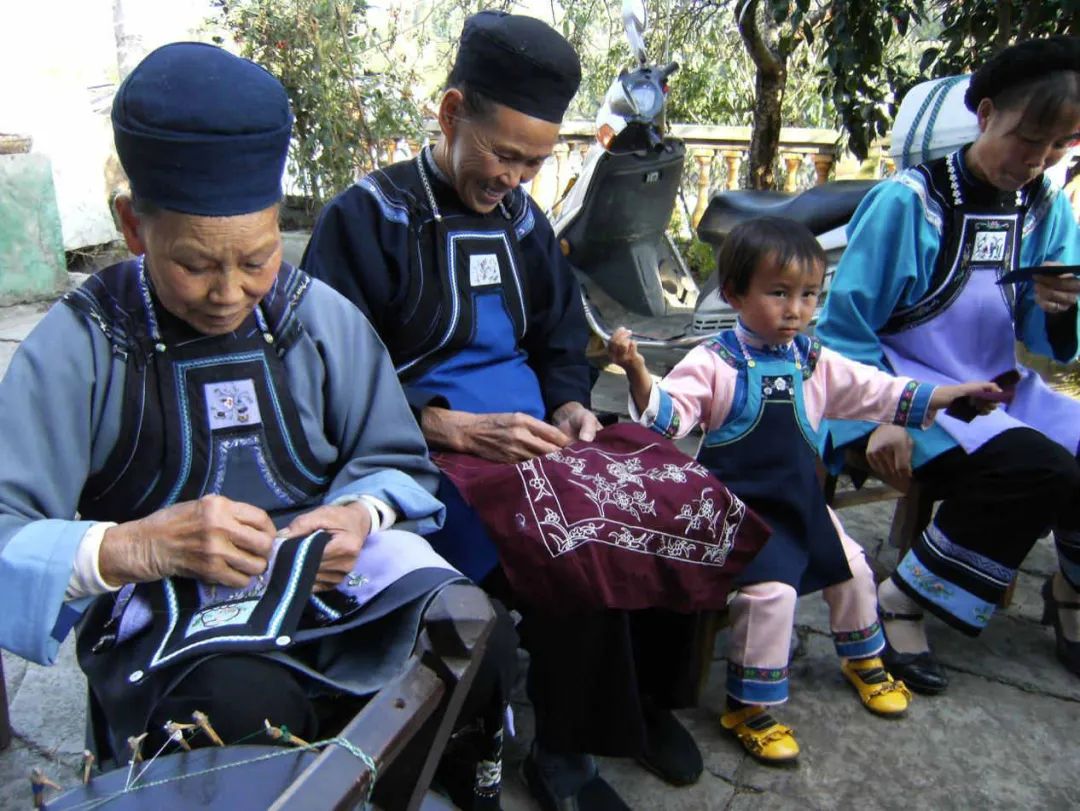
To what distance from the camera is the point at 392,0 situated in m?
8.64

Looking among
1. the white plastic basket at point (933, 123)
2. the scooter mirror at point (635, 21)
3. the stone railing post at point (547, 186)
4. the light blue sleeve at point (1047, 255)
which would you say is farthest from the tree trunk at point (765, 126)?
the light blue sleeve at point (1047, 255)

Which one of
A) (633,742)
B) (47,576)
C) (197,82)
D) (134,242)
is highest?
(197,82)

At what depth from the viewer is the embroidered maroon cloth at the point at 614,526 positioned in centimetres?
202

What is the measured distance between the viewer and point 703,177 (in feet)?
27.1

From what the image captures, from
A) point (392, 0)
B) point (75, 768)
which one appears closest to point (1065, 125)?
point (75, 768)

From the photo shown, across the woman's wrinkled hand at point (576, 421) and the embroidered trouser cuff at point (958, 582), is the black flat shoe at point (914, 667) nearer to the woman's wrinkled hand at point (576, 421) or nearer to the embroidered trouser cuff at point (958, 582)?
→ the embroidered trouser cuff at point (958, 582)

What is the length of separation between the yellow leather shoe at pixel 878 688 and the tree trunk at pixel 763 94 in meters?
3.94

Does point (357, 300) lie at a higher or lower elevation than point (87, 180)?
higher

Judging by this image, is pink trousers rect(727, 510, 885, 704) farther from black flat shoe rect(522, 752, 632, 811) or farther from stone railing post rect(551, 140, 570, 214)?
stone railing post rect(551, 140, 570, 214)

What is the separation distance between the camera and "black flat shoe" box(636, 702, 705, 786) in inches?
95.2

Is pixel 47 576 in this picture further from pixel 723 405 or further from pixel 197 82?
pixel 723 405

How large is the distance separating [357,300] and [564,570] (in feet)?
2.76


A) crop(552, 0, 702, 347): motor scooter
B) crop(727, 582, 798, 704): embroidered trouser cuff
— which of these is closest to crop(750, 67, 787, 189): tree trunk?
crop(552, 0, 702, 347): motor scooter

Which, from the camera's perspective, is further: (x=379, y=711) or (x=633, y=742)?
(x=633, y=742)
